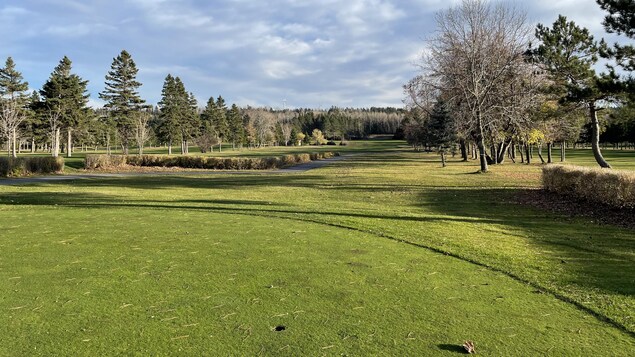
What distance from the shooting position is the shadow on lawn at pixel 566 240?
6075 mm

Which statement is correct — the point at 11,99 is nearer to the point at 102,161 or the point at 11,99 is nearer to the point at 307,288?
the point at 102,161

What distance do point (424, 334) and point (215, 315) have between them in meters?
2.03

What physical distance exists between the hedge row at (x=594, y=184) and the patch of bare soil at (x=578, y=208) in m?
0.22

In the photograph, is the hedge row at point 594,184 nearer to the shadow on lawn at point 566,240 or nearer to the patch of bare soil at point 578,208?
the patch of bare soil at point 578,208

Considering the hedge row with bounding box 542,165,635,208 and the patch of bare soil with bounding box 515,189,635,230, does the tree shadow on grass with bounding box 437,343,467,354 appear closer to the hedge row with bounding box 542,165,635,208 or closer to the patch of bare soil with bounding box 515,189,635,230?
the patch of bare soil with bounding box 515,189,635,230

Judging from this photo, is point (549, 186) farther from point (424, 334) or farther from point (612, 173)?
point (424, 334)

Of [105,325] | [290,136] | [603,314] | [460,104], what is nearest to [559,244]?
[603,314]

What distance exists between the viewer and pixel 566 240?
9273mm

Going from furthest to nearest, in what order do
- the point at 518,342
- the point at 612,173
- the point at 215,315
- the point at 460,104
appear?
the point at 460,104 < the point at 612,173 < the point at 215,315 < the point at 518,342

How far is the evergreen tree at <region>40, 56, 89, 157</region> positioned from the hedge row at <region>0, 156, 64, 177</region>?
2647 cm

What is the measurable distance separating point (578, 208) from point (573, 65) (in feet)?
51.0

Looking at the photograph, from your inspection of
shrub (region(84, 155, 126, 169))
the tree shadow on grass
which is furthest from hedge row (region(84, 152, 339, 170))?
the tree shadow on grass

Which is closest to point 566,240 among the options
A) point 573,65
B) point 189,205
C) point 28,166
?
point 189,205

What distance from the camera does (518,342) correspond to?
3725 mm
